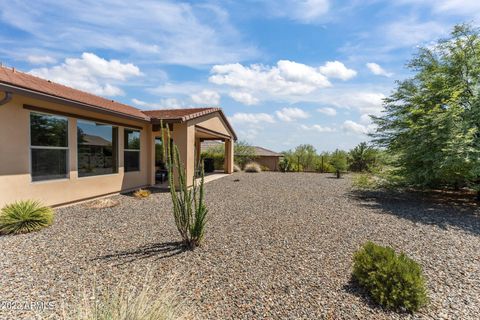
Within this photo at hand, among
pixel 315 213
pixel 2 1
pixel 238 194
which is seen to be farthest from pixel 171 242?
pixel 2 1

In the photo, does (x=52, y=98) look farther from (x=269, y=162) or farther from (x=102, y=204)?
(x=269, y=162)

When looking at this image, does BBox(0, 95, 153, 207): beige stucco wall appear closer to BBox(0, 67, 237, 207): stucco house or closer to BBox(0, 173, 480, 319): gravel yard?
BBox(0, 67, 237, 207): stucco house

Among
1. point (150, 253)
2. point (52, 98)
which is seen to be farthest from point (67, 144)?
point (150, 253)

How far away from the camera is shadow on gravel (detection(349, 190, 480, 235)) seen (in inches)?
261

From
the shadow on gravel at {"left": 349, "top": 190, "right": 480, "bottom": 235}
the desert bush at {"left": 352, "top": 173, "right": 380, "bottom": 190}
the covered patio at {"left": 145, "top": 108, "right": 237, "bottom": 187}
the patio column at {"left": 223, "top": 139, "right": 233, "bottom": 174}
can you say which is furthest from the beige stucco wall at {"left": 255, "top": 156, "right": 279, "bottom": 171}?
the shadow on gravel at {"left": 349, "top": 190, "right": 480, "bottom": 235}

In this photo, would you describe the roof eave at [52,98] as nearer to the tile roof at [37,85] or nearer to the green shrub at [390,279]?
the tile roof at [37,85]

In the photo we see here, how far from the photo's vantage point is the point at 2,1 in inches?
248

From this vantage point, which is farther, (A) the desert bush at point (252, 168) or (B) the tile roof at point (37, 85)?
(A) the desert bush at point (252, 168)

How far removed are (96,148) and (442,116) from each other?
38.8 feet

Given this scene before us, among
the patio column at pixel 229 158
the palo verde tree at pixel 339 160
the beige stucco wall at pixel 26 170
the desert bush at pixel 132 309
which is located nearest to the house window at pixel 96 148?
the beige stucco wall at pixel 26 170

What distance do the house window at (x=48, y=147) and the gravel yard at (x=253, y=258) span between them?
1.17m

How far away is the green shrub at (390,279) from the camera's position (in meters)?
2.93

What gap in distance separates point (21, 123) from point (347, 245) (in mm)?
8172

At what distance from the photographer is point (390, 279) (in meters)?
3.12
